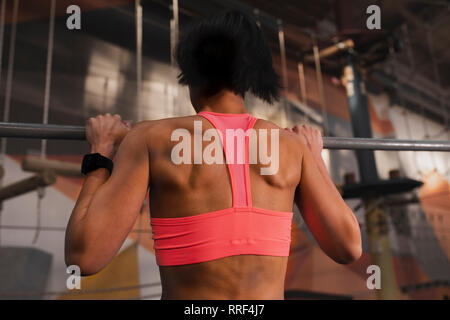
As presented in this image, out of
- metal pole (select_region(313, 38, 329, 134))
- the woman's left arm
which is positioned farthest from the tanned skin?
metal pole (select_region(313, 38, 329, 134))

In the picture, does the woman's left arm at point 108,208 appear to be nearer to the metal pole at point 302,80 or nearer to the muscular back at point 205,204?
the muscular back at point 205,204

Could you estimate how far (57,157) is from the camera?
15.7ft

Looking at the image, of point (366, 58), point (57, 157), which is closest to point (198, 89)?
point (57, 157)

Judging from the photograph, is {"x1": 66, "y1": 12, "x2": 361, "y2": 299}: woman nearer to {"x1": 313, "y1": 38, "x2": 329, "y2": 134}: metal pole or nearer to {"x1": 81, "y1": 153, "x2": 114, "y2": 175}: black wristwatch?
{"x1": 81, "y1": 153, "x2": 114, "y2": 175}: black wristwatch

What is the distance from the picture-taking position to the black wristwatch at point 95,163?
76 cm

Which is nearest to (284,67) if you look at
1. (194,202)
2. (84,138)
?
(84,138)

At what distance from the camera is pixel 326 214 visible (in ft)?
2.62

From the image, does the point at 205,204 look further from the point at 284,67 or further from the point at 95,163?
the point at 284,67

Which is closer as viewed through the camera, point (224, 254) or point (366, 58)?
point (224, 254)

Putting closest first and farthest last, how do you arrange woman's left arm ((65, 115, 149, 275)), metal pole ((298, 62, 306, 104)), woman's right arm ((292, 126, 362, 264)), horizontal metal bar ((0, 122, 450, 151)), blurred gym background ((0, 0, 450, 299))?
woman's left arm ((65, 115, 149, 275)) → woman's right arm ((292, 126, 362, 264)) → horizontal metal bar ((0, 122, 450, 151)) → blurred gym background ((0, 0, 450, 299)) → metal pole ((298, 62, 306, 104))

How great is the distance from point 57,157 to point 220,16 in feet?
14.8

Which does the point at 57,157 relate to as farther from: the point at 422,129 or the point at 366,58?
the point at 422,129

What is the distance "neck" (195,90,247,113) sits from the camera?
0.85 metres

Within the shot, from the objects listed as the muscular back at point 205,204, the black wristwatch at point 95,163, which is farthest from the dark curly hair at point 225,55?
the black wristwatch at point 95,163
